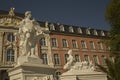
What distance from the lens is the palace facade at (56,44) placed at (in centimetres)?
3025

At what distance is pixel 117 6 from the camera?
784 inches

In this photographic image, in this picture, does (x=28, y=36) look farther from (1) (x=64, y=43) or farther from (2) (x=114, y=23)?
(1) (x=64, y=43)

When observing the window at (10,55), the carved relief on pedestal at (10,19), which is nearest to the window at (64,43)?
the carved relief on pedestal at (10,19)

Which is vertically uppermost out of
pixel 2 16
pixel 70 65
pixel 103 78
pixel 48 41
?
pixel 2 16

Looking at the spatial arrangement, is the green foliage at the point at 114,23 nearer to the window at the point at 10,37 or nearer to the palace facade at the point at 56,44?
the palace facade at the point at 56,44

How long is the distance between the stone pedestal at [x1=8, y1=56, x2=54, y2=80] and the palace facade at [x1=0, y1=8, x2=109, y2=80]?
2122cm

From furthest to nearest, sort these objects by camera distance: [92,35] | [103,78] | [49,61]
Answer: [92,35] < [49,61] < [103,78]

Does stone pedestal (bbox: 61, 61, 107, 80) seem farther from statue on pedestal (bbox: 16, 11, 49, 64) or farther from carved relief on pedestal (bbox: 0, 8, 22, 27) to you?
carved relief on pedestal (bbox: 0, 8, 22, 27)

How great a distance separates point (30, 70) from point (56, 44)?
89.8ft

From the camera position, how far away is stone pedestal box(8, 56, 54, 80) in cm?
775

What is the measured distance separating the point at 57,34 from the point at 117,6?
17.6 metres

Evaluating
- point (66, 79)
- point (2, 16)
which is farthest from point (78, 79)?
point (2, 16)

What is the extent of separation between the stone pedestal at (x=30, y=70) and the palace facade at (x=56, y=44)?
21.2 m

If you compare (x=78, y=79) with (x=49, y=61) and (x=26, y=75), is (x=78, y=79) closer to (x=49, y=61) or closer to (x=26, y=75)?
(x=26, y=75)
